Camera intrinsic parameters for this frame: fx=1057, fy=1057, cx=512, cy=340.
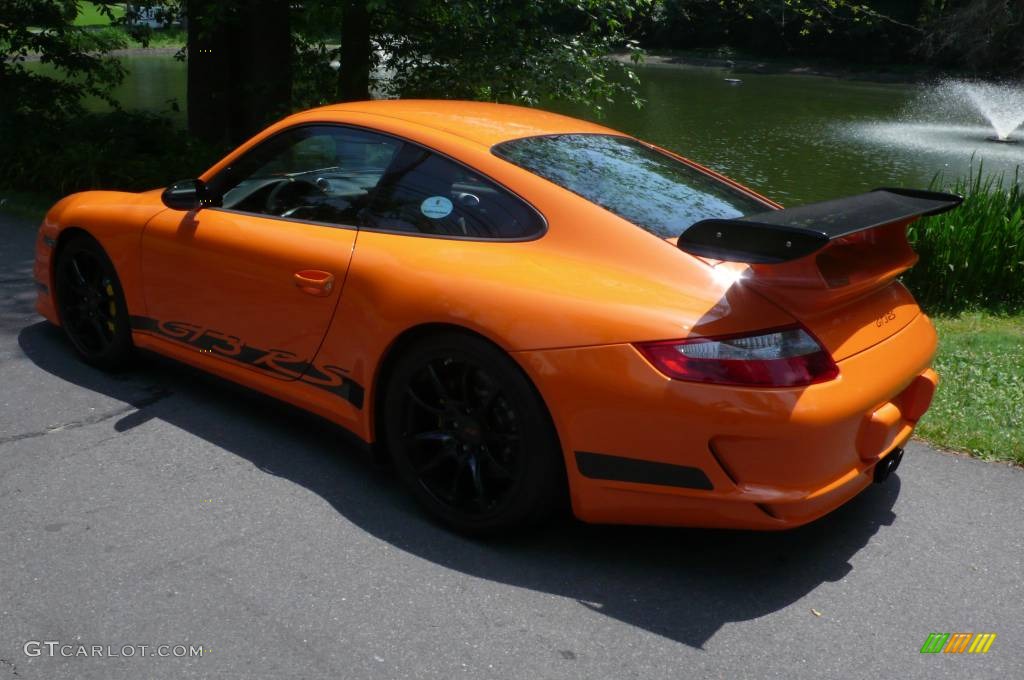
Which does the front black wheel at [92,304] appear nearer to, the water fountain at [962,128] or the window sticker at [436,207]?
the window sticker at [436,207]

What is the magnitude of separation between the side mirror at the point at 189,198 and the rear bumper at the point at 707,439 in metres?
2.00

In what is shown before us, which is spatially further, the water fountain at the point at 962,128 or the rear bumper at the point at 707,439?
the water fountain at the point at 962,128

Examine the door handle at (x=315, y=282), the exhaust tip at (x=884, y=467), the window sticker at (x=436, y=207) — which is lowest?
the exhaust tip at (x=884, y=467)

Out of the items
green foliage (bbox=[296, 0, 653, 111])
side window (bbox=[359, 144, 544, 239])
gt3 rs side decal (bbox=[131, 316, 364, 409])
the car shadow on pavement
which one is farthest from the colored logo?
green foliage (bbox=[296, 0, 653, 111])

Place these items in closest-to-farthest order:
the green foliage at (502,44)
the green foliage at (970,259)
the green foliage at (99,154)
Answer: the green foliage at (970,259), the green foliage at (502,44), the green foliage at (99,154)

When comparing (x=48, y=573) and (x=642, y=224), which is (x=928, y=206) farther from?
(x=48, y=573)

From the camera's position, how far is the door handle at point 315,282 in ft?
13.3

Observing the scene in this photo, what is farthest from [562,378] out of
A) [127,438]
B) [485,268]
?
[127,438]

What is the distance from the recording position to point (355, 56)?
11.3 metres

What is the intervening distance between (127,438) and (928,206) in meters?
3.37

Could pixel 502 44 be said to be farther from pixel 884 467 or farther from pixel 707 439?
pixel 707 439

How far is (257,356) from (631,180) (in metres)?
1.71

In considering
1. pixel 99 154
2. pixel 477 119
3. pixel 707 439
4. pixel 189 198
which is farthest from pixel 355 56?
pixel 707 439

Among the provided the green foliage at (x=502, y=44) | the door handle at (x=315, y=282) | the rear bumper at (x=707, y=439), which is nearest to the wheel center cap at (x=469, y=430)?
the rear bumper at (x=707, y=439)
